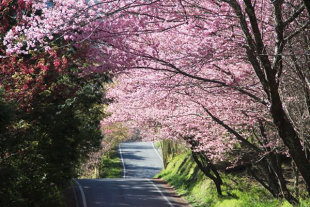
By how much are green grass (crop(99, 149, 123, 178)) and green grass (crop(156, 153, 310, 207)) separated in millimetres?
14648

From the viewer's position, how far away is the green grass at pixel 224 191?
11.4 m

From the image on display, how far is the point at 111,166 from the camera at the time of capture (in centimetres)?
4209

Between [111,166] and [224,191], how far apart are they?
28.2m

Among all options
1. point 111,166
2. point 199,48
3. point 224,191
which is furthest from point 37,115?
point 111,166

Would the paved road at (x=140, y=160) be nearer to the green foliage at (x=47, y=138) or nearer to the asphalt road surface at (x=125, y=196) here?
the asphalt road surface at (x=125, y=196)

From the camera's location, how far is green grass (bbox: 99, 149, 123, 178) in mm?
37856

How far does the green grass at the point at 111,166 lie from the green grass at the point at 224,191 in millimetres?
14648

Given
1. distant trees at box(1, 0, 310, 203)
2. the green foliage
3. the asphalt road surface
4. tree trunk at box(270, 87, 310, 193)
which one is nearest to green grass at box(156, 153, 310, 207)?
the asphalt road surface

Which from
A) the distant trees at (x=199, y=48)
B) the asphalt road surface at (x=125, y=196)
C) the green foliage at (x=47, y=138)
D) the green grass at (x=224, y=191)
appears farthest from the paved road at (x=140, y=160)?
the distant trees at (x=199, y=48)

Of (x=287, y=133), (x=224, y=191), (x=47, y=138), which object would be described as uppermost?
(x=47, y=138)

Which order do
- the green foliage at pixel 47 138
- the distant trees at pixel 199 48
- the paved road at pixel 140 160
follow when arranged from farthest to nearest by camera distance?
the paved road at pixel 140 160 < the green foliage at pixel 47 138 < the distant trees at pixel 199 48

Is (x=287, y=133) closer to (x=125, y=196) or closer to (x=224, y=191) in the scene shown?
(x=224, y=191)

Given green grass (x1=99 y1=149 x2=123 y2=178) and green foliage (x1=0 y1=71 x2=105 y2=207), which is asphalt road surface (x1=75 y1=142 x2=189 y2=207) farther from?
green grass (x1=99 y1=149 x2=123 y2=178)

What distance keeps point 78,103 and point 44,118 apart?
5.63 ft
